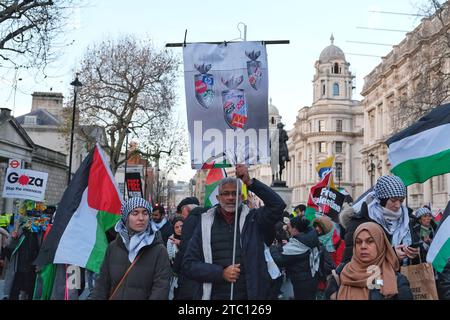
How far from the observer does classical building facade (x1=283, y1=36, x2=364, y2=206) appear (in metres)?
94.5

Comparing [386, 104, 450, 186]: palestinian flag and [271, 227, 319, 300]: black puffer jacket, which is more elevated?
[386, 104, 450, 186]: palestinian flag

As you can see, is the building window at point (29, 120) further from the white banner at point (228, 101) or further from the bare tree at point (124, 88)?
the white banner at point (228, 101)

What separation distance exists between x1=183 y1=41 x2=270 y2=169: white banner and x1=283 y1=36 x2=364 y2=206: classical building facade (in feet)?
285

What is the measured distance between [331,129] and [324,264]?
90424 millimetres

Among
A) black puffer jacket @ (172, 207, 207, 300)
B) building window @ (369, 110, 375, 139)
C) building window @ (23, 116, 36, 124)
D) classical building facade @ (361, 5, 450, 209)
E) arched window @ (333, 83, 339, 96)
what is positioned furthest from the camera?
arched window @ (333, 83, 339, 96)

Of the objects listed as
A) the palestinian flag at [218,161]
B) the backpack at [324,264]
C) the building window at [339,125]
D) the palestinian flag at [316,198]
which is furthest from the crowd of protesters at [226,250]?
the building window at [339,125]

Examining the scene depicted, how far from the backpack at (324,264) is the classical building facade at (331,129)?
84.2 m

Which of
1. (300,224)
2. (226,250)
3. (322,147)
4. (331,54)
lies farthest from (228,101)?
(331,54)

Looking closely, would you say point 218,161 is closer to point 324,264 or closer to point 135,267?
point 135,267

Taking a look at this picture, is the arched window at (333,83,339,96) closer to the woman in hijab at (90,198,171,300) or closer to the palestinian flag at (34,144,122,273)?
Answer: the palestinian flag at (34,144,122,273)

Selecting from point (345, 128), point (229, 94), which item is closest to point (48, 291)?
point (229, 94)

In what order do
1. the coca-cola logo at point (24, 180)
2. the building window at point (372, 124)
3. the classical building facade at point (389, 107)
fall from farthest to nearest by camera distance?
the building window at point (372, 124) < the classical building facade at point (389, 107) < the coca-cola logo at point (24, 180)

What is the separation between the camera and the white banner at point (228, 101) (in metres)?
5.13

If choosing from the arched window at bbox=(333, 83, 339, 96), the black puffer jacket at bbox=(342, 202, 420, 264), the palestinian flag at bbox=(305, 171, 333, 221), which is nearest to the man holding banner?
the black puffer jacket at bbox=(342, 202, 420, 264)
